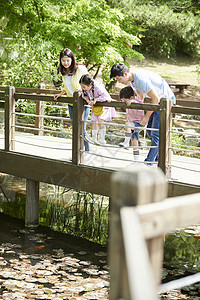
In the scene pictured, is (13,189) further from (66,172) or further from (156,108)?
(156,108)

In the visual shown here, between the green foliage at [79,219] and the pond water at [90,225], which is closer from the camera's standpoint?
the pond water at [90,225]

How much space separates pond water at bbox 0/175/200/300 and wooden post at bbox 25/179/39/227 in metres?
0.33

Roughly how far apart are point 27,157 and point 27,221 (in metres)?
1.24

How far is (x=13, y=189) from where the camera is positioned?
1090 centimetres

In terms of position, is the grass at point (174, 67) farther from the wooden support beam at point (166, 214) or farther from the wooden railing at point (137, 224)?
the wooden railing at point (137, 224)

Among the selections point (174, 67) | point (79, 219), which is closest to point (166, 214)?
point (79, 219)

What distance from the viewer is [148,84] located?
5.54 m

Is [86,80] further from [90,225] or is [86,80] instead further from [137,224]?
[137,224]

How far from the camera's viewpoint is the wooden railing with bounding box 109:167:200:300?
1511mm

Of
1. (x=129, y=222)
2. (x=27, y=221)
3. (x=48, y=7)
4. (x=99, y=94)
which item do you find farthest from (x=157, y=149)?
(x=48, y=7)

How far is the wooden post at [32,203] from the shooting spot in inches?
307

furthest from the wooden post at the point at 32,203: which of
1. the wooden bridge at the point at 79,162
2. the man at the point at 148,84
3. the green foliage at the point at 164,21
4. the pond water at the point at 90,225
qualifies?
the green foliage at the point at 164,21

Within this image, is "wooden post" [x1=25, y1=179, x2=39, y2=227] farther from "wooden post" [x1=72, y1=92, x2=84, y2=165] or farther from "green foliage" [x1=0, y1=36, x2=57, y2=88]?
"green foliage" [x1=0, y1=36, x2=57, y2=88]

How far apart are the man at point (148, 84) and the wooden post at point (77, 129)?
0.86m
